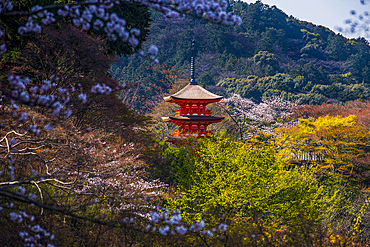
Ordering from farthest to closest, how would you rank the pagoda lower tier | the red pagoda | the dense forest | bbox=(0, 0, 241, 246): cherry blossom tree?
the pagoda lower tier
the red pagoda
the dense forest
bbox=(0, 0, 241, 246): cherry blossom tree

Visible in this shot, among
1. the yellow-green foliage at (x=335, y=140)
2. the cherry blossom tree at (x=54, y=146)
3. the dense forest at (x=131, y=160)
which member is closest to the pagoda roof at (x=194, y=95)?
the dense forest at (x=131, y=160)

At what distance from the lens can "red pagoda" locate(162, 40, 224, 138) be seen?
53.1ft

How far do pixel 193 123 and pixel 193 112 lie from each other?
0.62m

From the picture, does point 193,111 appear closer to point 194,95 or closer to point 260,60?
point 194,95

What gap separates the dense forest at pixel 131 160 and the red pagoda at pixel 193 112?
0.98 meters

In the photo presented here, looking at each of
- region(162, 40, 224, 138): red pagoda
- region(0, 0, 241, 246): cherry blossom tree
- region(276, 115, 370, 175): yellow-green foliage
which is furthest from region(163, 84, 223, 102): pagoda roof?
region(0, 0, 241, 246): cherry blossom tree

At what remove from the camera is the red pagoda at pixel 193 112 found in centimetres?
1619

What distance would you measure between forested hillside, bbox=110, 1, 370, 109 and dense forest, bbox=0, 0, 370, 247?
505 inches

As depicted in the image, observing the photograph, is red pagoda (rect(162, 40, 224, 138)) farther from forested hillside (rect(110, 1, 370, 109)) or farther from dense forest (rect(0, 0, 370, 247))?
forested hillside (rect(110, 1, 370, 109))

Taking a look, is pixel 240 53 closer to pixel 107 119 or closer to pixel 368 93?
pixel 368 93

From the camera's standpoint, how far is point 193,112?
16906 mm

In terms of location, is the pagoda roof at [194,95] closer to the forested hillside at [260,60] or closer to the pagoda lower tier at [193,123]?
the pagoda lower tier at [193,123]

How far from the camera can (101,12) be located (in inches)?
118

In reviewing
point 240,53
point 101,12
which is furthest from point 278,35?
point 101,12
